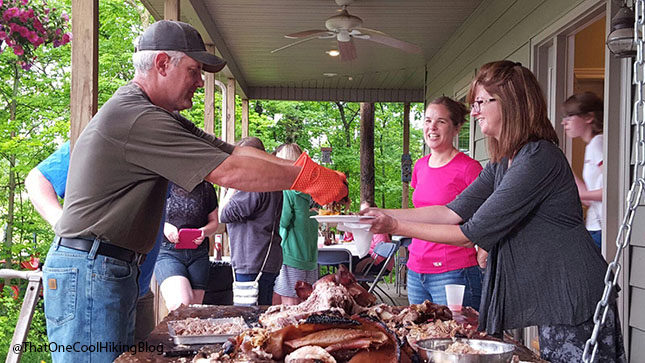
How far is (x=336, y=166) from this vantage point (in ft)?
70.6

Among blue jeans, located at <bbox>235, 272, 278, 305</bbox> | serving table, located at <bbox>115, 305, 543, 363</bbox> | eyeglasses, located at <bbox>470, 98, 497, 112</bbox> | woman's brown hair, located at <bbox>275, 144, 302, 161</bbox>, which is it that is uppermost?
eyeglasses, located at <bbox>470, 98, 497, 112</bbox>

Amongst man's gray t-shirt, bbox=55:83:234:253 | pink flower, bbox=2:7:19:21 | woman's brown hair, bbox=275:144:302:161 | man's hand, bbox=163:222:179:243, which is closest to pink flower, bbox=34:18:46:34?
pink flower, bbox=2:7:19:21

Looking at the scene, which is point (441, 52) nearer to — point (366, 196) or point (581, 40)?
point (581, 40)

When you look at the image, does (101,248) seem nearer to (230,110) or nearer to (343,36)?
(343,36)

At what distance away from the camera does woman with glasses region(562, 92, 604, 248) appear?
420 cm

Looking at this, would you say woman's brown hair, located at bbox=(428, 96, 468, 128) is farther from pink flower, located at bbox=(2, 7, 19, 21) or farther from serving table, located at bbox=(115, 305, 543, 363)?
pink flower, located at bbox=(2, 7, 19, 21)

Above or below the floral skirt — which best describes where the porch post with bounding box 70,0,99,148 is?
above

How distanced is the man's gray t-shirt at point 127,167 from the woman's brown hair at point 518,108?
3.23 feet

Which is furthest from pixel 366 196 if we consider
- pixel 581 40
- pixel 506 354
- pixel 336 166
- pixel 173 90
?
pixel 506 354

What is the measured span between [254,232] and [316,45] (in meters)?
5.38

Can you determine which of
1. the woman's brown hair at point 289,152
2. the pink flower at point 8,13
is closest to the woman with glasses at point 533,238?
the woman's brown hair at point 289,152

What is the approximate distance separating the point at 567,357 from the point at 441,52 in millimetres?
8191

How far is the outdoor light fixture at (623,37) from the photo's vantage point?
3.07 meters

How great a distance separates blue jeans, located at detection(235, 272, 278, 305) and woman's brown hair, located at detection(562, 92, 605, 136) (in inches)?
99.2
